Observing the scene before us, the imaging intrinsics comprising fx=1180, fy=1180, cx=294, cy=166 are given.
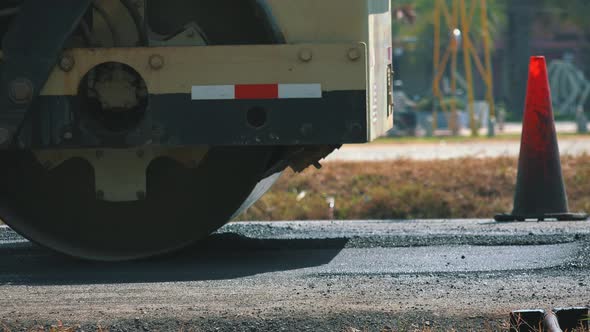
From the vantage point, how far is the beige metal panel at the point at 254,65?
18.3 ft

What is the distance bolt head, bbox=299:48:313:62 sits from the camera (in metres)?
5.58

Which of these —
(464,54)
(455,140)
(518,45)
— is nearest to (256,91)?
(455,140)

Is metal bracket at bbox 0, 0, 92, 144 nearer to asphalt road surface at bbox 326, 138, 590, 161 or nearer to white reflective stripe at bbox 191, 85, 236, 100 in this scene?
white reflective stripe at bbox 191, 85, 236, 100

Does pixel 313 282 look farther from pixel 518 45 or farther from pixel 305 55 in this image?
pixel 518 45

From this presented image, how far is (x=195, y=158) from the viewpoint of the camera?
237 inches

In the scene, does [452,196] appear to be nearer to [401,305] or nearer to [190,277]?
[190,277]

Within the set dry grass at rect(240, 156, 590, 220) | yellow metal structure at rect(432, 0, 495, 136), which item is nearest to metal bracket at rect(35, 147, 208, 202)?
dry grass at rect(240, 156, 590, 220)

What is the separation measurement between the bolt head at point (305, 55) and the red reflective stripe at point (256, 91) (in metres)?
0.18

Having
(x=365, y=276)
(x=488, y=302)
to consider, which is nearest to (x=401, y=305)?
(x=488, y=302)

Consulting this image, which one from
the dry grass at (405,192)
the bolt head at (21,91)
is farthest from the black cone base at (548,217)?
the bolt head at (21,91)

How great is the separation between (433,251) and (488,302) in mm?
1701

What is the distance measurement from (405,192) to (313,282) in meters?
4.70

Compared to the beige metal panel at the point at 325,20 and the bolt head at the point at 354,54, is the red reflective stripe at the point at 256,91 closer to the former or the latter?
the beige metal panel at the point at 325,20

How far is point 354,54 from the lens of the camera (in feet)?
18.4
